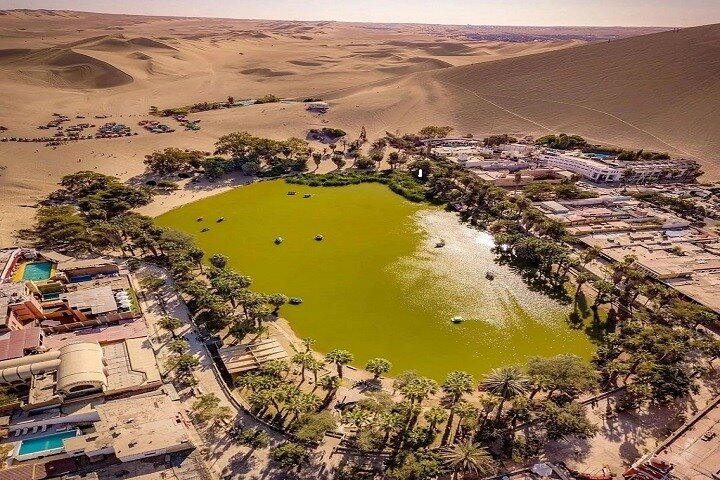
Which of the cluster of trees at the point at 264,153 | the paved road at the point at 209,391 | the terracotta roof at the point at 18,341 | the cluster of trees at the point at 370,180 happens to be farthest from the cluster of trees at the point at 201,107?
the terracotta roof at the point at 18,341

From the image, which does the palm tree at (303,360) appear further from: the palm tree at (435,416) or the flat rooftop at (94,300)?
the flat rooftop at (94,300)

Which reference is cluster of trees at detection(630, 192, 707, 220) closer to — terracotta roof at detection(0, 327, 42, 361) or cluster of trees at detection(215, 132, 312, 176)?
cluster of trees at detection(215, 132, 312, 176)

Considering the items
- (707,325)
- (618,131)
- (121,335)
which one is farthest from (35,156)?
(618,131)

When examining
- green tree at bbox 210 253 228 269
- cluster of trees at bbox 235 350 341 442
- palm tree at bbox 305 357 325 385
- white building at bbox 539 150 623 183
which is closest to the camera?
cluster of trees at bbox 235 350 341 442

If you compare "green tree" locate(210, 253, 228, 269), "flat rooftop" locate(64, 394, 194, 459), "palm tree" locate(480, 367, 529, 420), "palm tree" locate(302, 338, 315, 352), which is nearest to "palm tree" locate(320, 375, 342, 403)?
"palm tree" locate(302, 338, 315, 352)

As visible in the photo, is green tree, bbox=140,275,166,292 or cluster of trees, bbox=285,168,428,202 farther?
cluster of trees, bbox=285,168,428,202

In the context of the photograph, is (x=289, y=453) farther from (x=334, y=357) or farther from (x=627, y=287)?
(x=627, y=287)

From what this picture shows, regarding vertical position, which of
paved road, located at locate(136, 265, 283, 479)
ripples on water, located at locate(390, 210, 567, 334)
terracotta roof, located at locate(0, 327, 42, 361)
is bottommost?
paved road, located at locate(136, 265, 283, 479)
